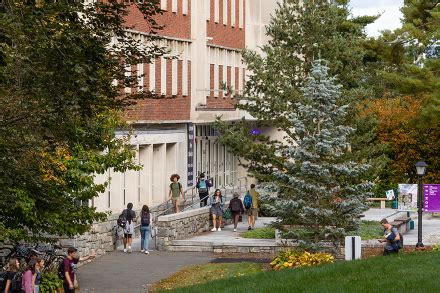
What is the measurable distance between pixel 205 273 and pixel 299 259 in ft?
9.83

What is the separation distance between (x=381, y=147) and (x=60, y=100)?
2615cm

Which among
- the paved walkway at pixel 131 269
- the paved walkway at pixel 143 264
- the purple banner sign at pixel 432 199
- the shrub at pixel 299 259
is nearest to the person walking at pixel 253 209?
the paved walkway at pixel 143 264

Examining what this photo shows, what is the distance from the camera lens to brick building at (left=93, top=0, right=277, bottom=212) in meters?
51.6

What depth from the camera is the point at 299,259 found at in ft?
108

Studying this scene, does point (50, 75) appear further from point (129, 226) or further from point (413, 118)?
point (413, 118)

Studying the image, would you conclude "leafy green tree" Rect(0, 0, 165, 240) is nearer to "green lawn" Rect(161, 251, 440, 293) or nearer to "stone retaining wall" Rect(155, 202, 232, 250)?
"green lawn" Rect(161, 251, 440, 293)

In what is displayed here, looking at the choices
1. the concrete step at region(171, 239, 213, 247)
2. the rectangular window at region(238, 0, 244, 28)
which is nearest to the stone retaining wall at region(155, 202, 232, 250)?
the concrete step at region(171, 239, 213, 247)

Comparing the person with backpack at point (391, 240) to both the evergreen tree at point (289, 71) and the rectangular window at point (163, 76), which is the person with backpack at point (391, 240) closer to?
the evergreen tree at point (289, 71)

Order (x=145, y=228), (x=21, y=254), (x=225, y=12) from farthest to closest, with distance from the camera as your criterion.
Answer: (x=225, y=12) < (x=145, y=228) < (x=21, y=254)

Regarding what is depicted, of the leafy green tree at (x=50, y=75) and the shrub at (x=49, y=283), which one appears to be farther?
the shrub at (x=49, y=283)

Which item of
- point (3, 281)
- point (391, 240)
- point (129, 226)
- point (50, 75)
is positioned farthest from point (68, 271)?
point (129, 226)

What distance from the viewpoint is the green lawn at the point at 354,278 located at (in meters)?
22.8

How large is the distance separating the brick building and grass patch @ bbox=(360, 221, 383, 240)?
7040mm

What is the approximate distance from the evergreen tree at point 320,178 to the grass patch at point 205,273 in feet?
5.05
